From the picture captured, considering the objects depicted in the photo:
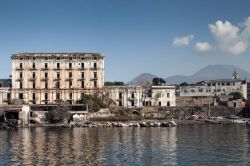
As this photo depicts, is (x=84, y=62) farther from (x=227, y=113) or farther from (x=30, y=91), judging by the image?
(x=227, y=113)

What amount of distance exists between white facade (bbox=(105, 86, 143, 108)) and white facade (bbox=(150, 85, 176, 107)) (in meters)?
6.08

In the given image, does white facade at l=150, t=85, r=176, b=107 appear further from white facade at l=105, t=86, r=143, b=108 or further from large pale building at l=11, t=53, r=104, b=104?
large pale building at l=11, t=53, r=104, b=104

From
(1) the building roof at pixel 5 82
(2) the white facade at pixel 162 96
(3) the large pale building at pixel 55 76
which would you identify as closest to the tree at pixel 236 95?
(2) the white facade at pixel 162 96

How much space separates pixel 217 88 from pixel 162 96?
33.1 meters

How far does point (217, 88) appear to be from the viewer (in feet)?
527

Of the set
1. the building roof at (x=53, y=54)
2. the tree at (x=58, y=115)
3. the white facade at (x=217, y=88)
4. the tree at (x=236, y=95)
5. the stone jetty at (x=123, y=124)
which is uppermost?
the building roof at (x=53, y=54)

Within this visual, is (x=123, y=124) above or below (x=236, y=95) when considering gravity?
below

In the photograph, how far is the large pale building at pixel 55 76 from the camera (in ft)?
412

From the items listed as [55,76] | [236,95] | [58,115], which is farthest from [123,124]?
[236,95]

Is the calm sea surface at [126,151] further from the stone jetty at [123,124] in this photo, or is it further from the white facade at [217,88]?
the white facade at [217,88]

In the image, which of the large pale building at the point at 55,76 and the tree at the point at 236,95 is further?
the tree at the point at 236,95

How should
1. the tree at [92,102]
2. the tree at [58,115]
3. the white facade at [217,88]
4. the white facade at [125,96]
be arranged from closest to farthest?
1. the tree at [58,115]
2. the tree at [92,102]
3. the white facade at [125,96]
4. the white facade at [217,88]

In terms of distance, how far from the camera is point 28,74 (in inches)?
4951

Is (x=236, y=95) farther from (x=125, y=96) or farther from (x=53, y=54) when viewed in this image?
(x=53, y=54)
